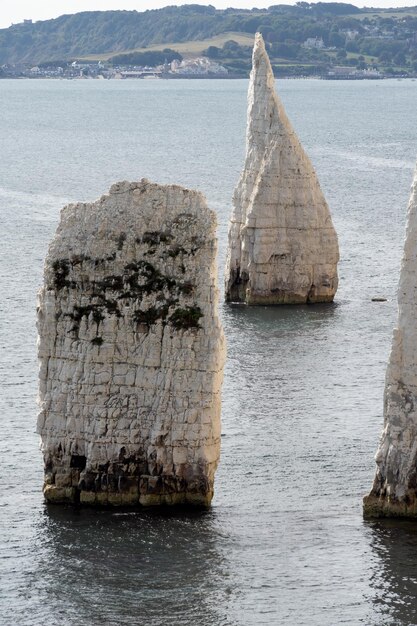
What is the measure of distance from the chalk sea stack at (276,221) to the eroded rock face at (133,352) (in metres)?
28.6

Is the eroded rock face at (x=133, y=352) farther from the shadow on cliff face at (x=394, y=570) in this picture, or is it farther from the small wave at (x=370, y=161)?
the small wave at (x=370, y=161)

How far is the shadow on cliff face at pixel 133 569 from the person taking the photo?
1492 inches

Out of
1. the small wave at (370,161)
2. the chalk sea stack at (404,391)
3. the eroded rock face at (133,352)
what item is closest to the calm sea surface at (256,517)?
the eroded rock face at (133,352)

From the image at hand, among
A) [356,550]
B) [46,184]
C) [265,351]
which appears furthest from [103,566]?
[46,184]

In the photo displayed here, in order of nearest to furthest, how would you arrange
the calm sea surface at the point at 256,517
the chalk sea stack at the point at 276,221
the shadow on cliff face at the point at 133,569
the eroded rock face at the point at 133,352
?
1. the shadow on cliff face at the point at 133,569
2. the calm sea surface at the point at 256,517
3. the eroded rock face at the point at 133,352
4. the chalk sea stack at the point at 276,221

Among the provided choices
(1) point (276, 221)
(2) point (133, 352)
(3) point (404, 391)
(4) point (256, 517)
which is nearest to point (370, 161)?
(1) point (276, 221)

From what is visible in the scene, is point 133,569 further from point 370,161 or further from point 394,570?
point 370,161

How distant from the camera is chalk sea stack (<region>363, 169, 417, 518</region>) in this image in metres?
41.4

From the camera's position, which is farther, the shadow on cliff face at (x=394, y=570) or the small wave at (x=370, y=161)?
the small wave at (x=370, y=161)

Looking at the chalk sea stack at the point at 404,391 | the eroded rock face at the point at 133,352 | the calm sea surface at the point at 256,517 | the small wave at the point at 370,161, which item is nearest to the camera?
the calm sea surface at the point at 256,517

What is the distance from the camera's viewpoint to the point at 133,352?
141 ft

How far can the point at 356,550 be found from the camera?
135ft

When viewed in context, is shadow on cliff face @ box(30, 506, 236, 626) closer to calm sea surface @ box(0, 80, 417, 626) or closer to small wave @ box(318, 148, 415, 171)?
calm sea surface @ box(0, 80, 417, 626)

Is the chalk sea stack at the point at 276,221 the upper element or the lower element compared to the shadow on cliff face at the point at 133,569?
upper
